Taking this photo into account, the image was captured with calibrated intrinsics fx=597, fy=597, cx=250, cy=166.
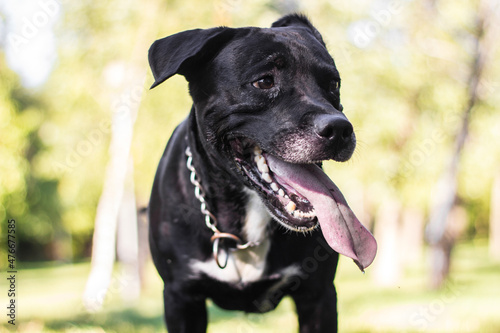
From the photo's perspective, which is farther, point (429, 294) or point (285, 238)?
point (429, 294)

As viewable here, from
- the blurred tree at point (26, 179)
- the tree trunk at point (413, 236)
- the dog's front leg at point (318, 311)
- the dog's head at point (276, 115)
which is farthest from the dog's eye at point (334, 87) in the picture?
the tree trunk at point (413, 236)

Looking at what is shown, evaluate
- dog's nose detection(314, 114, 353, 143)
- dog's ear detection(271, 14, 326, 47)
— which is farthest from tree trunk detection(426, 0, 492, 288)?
dog's nose detection(314, 114, 353, 143)

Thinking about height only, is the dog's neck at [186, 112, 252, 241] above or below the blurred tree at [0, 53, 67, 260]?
above

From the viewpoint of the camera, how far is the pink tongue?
103 inches

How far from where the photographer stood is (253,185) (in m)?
2.80

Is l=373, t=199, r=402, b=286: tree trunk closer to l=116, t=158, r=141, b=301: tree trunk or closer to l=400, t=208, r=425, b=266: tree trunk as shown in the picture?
l=116, t=158, r=141, b=301: tree trunk

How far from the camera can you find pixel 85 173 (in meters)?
13.8

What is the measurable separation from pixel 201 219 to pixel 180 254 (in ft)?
0.67

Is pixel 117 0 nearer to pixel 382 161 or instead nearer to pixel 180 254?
pixel 382 161

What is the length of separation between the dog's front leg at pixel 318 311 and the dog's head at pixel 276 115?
0.45 meters

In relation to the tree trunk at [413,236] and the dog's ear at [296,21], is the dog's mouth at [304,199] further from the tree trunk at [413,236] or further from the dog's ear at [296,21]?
the tree trunk at [413,236]

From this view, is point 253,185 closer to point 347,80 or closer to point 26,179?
point 347,80

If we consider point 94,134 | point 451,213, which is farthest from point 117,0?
point 451,213

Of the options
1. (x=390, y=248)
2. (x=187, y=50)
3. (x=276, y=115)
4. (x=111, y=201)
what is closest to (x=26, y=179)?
(x=111, y=201)
